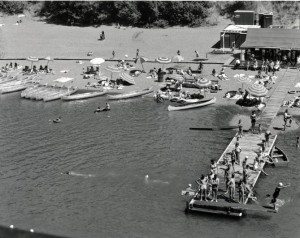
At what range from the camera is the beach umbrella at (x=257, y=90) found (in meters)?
71.4

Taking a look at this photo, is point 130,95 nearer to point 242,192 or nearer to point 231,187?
point 231,187

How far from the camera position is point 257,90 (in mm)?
71438

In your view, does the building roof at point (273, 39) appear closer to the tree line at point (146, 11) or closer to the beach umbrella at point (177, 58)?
the beach umbrella at point (177, 58)

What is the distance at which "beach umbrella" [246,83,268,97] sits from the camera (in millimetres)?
→ 71375

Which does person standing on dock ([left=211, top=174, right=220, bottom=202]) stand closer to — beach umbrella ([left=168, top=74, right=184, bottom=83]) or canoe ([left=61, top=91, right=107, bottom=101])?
beach umbrella ([left=168, top=74, right=184, bottom=83])

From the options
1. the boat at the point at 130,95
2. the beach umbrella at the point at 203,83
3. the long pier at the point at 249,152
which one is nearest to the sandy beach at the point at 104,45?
the boat at the point at 130,95

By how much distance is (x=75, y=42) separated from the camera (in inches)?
4031

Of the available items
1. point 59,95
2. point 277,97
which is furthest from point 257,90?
point 59,95

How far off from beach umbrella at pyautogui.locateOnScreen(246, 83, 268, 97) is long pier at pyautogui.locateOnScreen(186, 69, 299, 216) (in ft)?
5.60

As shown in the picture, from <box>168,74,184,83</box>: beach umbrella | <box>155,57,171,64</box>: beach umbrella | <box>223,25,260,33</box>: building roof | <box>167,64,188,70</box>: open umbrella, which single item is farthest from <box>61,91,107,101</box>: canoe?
<box>223,25,260,33</box>: building roof

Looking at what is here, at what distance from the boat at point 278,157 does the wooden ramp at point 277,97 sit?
23.1 feet

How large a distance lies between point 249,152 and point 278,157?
2.53m

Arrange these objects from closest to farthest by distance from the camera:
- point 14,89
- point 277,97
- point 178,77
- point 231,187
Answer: point 231,187, point 277,97, point 178,77, point 14,89

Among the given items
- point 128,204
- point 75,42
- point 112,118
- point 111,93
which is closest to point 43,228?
point 128,204
